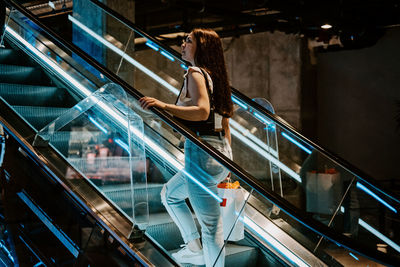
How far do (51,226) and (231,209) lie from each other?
65.7 inches

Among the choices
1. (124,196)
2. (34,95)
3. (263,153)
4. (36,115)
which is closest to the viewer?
(124,196)

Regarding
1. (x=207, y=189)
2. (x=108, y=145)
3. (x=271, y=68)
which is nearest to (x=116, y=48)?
(x=108, y=145)

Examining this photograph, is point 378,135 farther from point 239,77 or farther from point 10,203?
point 10,203

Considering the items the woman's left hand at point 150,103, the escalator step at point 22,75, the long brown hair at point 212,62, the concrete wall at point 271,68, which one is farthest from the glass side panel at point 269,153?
the concrete wall at point 271,68

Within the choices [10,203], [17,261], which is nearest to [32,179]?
[10,203]

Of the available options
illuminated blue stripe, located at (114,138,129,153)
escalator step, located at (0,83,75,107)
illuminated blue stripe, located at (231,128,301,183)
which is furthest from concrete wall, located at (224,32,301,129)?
illuminated blue stripe, located at (114,138,129,153)

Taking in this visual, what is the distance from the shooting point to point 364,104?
33.5 feet

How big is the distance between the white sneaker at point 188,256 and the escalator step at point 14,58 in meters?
3.59

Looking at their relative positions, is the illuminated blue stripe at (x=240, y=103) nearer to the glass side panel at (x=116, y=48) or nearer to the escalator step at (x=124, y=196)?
the glass side panel at (x=116, y=48)

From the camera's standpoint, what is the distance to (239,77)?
987 centimetres

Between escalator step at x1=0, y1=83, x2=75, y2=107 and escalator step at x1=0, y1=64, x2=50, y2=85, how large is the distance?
389 mm

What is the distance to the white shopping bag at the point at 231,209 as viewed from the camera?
2654 millimetres

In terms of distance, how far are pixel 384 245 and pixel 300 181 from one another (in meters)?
1.19

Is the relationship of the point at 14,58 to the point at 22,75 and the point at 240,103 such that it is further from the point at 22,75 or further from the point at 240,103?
the point at 240,103
